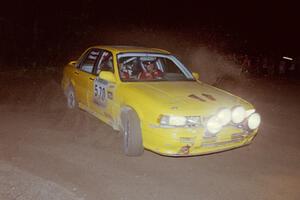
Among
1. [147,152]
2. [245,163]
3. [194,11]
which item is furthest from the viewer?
[194,11]

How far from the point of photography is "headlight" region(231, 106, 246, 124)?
5.73 metres

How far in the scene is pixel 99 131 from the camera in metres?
7.49

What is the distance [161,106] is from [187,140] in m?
0.56

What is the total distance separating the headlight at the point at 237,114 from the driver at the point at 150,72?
1804 mm

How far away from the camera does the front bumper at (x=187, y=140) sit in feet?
17.9

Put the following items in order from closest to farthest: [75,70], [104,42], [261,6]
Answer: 1. [75,70]
2. [261,6]
3. [104,42]

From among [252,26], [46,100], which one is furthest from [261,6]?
[46,100]

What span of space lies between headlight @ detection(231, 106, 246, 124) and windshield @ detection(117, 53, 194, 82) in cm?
158

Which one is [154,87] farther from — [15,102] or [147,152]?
[15,102]

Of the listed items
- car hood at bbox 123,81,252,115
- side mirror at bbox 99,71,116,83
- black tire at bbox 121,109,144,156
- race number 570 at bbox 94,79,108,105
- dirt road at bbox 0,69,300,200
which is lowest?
dirt road at bbox 0,69,300,200

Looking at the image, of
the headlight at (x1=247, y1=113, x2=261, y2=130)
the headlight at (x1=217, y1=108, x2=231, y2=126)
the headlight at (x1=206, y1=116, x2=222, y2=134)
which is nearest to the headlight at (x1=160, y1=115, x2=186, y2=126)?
the headlight at (x1=206, y1=116, x2=222, y2=134)

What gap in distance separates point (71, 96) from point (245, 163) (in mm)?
4087

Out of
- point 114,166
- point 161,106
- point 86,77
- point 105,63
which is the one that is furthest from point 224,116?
point 86,77

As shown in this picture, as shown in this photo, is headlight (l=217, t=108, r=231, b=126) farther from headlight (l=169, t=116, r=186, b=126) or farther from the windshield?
the windshield
